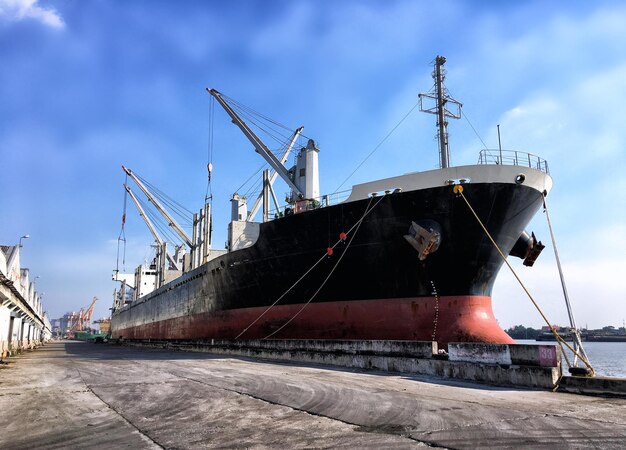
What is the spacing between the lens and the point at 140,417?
5219 millimetres

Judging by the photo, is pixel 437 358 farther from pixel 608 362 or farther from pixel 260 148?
pixel 608 362

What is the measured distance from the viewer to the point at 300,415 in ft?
17.1

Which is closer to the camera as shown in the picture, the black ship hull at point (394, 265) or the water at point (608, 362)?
the black ship hull at point (394, 265)

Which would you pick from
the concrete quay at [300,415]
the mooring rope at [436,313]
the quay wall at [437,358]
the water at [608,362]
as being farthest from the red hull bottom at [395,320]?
the water at [608,362]

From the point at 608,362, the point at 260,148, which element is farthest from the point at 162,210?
the point at 608,362

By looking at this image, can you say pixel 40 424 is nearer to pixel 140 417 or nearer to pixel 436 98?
pixel 140 417

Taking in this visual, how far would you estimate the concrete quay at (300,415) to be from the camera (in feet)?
13.5

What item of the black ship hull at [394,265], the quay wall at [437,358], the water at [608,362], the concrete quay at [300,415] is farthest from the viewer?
the water at [608,362]

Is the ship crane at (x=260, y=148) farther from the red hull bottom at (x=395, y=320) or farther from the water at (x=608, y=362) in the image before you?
the water at (x=608, y=362)

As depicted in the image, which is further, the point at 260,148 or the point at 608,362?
the point at 608,362

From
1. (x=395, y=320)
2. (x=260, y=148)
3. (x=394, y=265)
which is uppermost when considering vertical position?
(x=260, y=148)

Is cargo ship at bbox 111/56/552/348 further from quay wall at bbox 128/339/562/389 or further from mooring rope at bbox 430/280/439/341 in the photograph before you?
quay wall at bbox 128/339/562/389

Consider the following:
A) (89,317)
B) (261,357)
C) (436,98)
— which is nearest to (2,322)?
(261,357)

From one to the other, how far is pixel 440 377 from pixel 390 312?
4.13m
